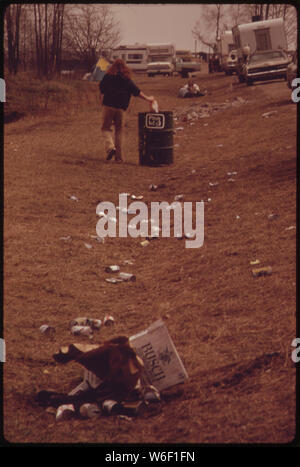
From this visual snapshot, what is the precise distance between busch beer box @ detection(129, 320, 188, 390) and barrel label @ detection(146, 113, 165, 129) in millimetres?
8323

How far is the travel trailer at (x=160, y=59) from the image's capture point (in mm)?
41656

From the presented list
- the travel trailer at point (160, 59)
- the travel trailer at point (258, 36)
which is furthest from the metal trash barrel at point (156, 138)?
the travel trailer at point (160, 59)

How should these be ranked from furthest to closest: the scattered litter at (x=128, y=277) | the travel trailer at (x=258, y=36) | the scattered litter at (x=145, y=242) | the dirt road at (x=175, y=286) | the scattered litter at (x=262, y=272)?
the travel trailer at (x=258, y=36), the scattered litter at (x=145, y=242), the scattered litter at (x=128, y=277), the scattered litter at (x=262, y=272), the dirt road at (x=175, y=286)

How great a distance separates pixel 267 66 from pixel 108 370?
21.6m

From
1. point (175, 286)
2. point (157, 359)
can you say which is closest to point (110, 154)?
point (175, 286)

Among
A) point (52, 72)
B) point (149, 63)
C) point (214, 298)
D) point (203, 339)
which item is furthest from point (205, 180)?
point (149, 63)

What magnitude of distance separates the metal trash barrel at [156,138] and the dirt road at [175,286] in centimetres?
30

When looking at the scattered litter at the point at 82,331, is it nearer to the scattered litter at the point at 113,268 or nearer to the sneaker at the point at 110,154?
the scattered litter at the point at 113,268

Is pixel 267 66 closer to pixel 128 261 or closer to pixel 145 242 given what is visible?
pixel 145 242

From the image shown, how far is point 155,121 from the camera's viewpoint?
38.4ft

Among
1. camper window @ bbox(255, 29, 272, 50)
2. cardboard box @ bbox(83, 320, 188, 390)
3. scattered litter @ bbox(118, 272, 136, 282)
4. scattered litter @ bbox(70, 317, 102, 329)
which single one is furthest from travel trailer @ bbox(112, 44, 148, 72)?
cardboard box @ bbox(83, 320, 188, 390)

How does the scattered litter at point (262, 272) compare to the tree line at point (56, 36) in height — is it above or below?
below

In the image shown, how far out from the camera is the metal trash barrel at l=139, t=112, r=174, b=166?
38.4 ft

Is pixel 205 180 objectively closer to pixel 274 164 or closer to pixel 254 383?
pixel 274 164
